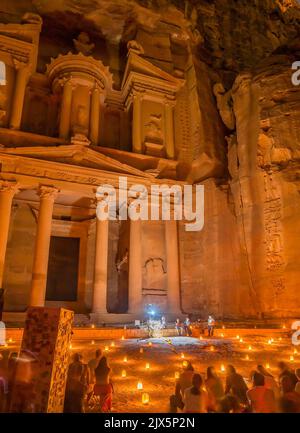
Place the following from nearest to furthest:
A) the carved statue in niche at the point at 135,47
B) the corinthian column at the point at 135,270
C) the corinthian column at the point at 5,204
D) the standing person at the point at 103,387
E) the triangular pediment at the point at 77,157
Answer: the standing person at the point at 103,387
the corinthian column at the point at 5,204
the triangular pediment at the point at 77,157
the corinthian column at the point at 135,270
the carved statue in niche at the point at 135,47

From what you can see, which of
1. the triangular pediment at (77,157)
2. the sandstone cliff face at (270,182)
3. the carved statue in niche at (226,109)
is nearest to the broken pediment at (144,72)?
the carved statue in niche at (226,109)

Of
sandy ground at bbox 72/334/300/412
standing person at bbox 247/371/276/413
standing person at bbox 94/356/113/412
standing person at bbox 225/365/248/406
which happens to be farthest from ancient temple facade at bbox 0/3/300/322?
standing person at bbox 94/356/113/412

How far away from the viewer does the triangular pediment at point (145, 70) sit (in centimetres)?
2139

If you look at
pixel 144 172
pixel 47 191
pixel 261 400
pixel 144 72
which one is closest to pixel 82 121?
pixel 144 172

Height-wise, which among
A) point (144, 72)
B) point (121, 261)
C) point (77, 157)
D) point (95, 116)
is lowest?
point (121, 261)

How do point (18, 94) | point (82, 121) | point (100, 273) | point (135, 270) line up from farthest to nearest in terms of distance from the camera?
point (82, 121) → point (18, 94) → point (135, 270) → point (100, 273)

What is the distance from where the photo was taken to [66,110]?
62.4ft

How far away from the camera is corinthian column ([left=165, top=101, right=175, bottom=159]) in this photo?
20861mm

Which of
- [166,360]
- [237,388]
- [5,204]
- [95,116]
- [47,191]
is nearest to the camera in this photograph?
[237,388]

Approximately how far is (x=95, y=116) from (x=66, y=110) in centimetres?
175

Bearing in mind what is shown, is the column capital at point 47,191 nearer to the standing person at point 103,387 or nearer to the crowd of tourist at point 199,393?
the crowd of tourist at point 199,393

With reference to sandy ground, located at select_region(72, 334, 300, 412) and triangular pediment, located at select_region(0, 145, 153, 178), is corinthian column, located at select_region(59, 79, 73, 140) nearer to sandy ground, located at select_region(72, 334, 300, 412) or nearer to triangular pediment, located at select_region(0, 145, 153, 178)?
triangular pediment, located at select_region(0, 145, 153, 178)

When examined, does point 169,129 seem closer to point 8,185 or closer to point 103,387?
point 8,185

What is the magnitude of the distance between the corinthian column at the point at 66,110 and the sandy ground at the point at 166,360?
12274mm
